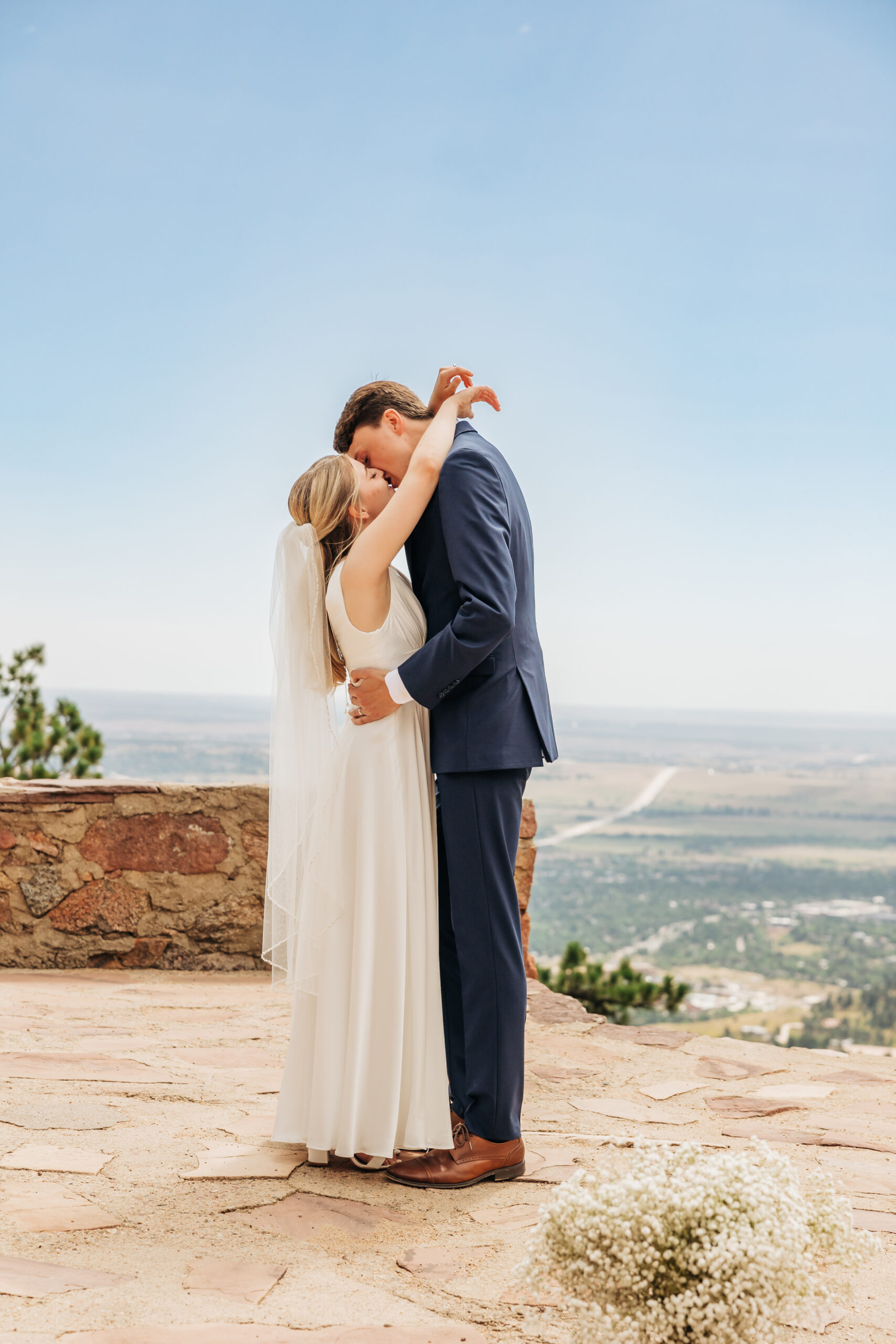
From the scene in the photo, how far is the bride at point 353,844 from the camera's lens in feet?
7.06

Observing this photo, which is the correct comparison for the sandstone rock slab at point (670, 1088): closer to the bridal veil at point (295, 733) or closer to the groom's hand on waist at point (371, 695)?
the bridal veil at point (295, 733)

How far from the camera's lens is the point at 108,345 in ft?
90.1

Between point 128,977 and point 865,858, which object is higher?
point 128,977

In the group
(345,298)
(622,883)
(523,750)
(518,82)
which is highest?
(518,82)

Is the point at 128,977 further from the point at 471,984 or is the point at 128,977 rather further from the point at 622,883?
the point at 622,883

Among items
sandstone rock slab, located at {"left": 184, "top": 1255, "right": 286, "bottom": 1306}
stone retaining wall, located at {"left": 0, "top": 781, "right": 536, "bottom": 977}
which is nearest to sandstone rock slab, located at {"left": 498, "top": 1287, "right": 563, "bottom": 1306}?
sandstone rock slab, located at {"left": 184, "top": 1255, "right": 286, "bottom": 1306}

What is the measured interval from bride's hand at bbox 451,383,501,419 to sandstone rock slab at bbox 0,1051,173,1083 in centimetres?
209

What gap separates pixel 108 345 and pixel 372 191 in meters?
14.8

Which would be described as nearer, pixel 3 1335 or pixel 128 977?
pixel 3 1335

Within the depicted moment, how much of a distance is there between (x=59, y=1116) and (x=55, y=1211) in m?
0.64

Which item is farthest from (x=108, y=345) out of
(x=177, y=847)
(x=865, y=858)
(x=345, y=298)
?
(x=865, y=858)

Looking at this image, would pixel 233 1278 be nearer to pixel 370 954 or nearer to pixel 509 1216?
pixel 509 1216

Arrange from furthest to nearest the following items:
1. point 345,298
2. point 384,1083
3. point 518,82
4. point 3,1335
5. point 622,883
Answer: point 622,883
point 518,82
point 345,298
point 384,1083
point 3,1335

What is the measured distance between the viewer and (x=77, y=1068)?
2.85 meters
